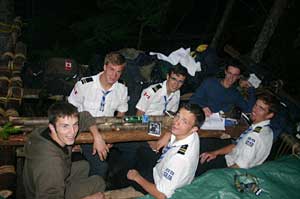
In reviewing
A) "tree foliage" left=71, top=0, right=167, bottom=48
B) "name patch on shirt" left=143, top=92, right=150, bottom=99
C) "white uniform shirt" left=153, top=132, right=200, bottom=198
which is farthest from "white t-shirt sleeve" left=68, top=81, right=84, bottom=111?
"tree foliage" left=71, top=0, right=167, bottom=48

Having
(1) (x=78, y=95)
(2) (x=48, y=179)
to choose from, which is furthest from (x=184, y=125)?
(1) (x=78, y=95)

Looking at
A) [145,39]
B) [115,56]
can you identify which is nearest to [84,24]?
[145,39]

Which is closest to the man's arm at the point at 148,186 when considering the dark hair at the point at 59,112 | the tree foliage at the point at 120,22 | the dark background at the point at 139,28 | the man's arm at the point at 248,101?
the dark hair at the point at 59,112

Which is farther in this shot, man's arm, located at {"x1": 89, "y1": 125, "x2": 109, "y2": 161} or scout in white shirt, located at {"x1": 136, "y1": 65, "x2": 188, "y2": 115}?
scout in white shirt, located at {"x1": 136, "y1": 65, "x2": 188, "y2": 115}

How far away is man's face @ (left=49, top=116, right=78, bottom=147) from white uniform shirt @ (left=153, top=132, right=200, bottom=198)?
3.57 ft

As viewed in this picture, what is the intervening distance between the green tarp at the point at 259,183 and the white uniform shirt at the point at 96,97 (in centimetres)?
162

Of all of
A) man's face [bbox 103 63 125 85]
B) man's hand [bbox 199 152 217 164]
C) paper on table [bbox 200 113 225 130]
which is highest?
man's face [bbox 103 63 125 85]

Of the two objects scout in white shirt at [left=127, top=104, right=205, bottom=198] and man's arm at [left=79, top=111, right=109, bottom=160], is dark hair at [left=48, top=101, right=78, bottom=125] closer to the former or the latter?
man's arm at [left=79, top=111, right=109, bottom=160]

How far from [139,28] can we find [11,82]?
7.04m

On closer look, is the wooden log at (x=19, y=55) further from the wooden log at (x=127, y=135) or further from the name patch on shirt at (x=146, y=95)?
the name patch on shirt at (x=146, y=95)

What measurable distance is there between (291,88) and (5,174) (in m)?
8.48

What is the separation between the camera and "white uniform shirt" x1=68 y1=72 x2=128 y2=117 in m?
4.21

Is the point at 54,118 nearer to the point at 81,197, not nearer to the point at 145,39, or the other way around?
the point at 81,197

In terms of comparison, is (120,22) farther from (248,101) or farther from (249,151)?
(249,151)
